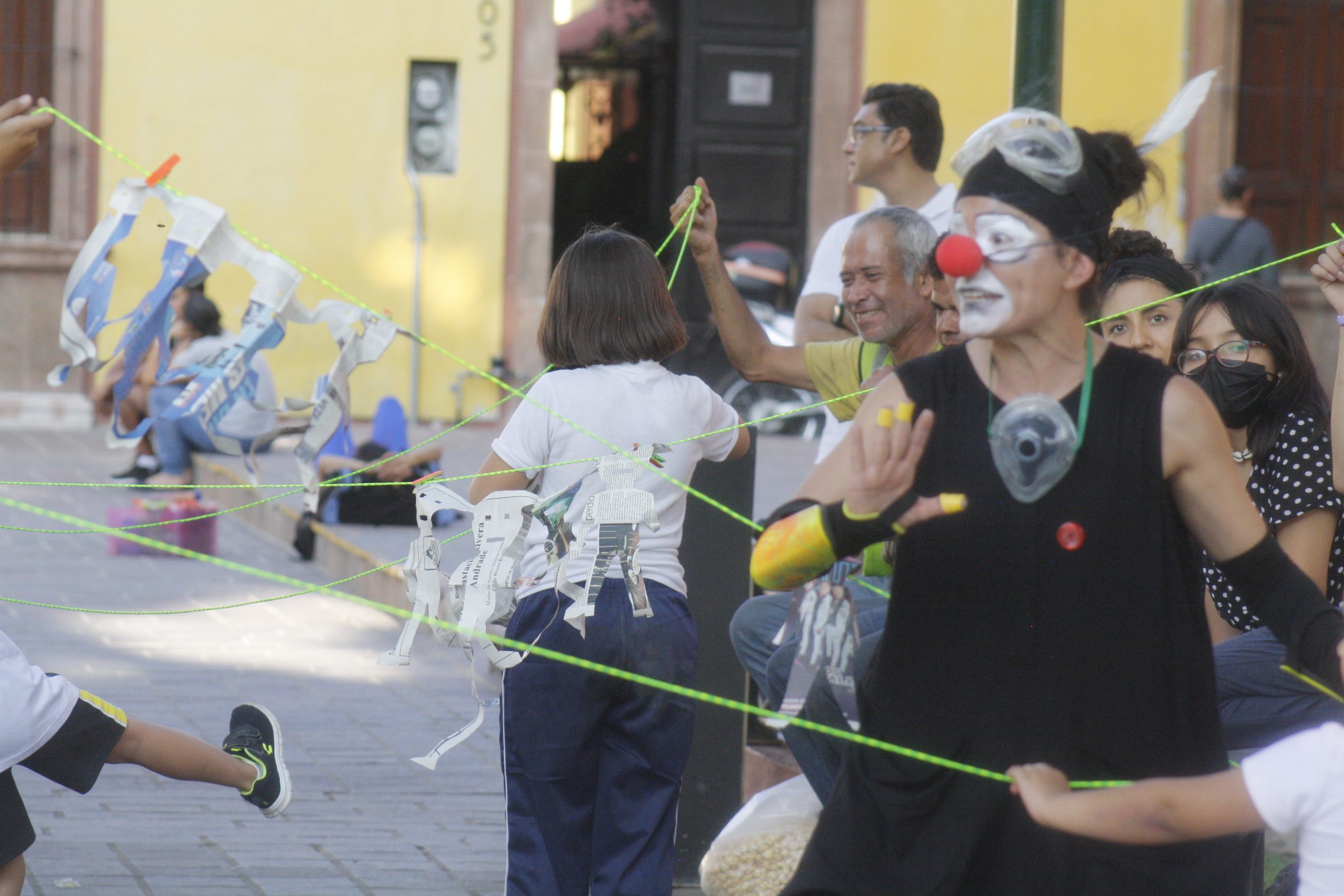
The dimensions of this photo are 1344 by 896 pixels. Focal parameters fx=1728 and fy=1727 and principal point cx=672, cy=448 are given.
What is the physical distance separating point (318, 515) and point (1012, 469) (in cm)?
718

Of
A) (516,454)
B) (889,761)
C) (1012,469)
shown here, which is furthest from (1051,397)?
(516,454)

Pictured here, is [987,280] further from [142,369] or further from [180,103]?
[180,103]

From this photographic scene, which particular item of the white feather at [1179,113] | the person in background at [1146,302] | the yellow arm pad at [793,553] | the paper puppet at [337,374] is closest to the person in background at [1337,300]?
the person in background at [1146,302]

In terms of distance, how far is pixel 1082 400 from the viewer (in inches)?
94.8

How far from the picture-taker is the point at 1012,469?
2354 mm

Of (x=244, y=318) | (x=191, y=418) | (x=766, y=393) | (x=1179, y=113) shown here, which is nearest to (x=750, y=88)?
(x=766, y=393)

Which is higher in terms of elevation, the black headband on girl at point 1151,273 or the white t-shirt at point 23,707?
the black headband on girl at point 1151,273

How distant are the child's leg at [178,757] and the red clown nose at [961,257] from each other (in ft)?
7.57

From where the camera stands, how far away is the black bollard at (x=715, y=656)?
4.32 meters

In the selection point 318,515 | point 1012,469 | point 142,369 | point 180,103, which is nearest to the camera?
point 1012,469

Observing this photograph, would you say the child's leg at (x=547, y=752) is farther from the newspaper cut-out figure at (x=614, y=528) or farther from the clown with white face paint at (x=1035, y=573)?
the clown with white face paint at (x=1035, y=573)

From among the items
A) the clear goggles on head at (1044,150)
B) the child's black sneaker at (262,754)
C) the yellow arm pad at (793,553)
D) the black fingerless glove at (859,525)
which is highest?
the clear goggles on head at (1044,150)

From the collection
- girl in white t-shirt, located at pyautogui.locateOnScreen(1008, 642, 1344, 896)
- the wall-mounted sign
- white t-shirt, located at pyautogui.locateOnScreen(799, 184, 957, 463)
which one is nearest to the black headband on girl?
white t-shirt, located at pyautogui.locateOnScreen(799, 184, 957, 463)

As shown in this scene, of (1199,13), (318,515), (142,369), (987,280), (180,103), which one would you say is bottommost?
(318,515)
